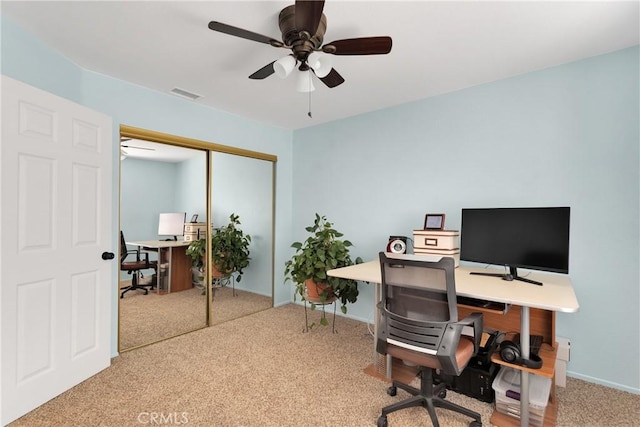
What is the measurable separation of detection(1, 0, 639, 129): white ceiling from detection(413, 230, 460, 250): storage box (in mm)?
1369

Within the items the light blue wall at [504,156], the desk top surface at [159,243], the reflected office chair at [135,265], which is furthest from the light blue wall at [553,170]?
the reflected office chair at [135,265]

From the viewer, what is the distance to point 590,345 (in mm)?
2445

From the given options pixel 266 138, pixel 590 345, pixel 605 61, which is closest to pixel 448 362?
pixel 590 345

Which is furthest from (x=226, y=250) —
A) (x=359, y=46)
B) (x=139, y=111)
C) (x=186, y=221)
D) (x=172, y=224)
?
(x=359, y=46)

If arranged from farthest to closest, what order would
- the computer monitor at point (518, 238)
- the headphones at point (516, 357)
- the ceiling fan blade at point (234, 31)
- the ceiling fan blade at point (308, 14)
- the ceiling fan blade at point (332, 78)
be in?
the ceiling fan blade at point (332, 78)
the computer monitor at point (518, 238)
the headphones at point (516, 357)
the ceiling fan blade at point (234, 31)
the ceiling fan blade at point (308, 14)

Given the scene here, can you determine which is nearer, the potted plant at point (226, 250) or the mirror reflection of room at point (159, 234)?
the mirror reflection of room at point (159, 234)

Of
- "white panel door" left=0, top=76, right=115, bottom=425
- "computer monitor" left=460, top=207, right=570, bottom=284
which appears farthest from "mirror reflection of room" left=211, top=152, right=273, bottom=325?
"computer monitor" left=460, top=207, right=570, bottom=284

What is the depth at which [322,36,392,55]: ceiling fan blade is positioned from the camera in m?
1.76

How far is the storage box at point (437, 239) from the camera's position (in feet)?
8.77

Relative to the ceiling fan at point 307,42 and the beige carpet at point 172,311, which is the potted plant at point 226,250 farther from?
the ceiling fan at point 307,42

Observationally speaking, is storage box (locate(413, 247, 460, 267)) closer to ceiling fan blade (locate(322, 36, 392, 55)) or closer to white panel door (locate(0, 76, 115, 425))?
ceiling fan blade (locate(322, 36, 392, 55))

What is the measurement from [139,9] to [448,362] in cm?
270

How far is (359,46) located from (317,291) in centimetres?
239

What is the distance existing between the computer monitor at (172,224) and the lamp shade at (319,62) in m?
2.23
